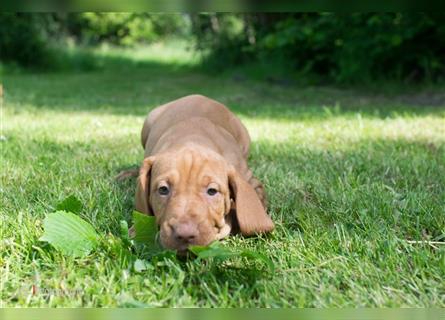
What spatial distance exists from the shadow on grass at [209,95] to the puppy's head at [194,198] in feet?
12.3

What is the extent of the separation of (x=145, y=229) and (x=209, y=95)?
22.6 ft

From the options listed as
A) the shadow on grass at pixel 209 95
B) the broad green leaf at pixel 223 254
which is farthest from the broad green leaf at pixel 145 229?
the shadow on grass at pixel 209 95

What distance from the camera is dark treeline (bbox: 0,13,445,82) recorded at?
888 cm

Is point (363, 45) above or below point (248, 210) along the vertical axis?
below

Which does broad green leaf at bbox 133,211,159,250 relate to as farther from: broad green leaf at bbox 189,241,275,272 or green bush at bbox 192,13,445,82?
green bush at bbox 192,13,445,82

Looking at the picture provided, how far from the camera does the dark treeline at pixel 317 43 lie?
29.1 ft

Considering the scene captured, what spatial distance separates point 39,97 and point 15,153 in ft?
15.7

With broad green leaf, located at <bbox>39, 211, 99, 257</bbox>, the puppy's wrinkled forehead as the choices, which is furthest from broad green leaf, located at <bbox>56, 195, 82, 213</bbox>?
the puppy's wrinkled forehead

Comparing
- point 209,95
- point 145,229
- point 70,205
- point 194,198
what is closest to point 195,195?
point 194,198

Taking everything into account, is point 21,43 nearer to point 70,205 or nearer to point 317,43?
point 317,43

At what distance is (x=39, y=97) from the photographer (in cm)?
888

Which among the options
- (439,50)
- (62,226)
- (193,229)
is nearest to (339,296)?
(193,229)

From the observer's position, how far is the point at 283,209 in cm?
308

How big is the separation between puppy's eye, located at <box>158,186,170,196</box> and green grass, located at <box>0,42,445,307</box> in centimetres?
32
